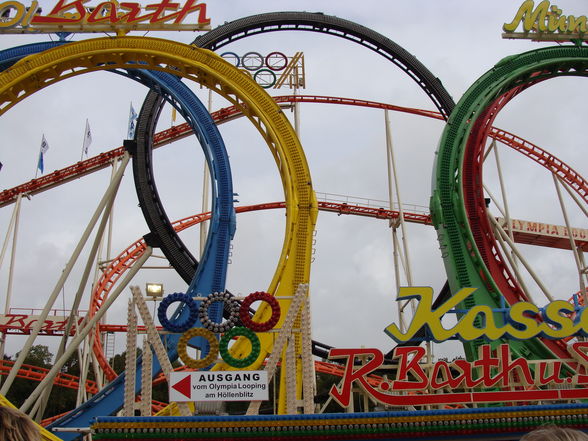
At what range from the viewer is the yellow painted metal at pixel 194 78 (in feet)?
37.7

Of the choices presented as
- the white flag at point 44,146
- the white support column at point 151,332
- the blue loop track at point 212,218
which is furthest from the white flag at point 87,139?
the white support column at point 151,332

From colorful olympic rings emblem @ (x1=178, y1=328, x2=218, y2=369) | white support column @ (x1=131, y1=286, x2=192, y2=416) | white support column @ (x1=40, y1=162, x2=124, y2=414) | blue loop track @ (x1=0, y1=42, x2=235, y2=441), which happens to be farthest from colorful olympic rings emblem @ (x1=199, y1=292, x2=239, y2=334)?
white support column @ (x1=40, y1=162, x2=124, y2=414)

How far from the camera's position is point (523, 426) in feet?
25.3

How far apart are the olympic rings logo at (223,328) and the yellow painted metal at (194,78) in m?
2.93

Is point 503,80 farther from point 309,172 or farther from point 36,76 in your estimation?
point 36,76

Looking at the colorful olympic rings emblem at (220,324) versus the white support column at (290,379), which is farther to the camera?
the colorful olympic rings emblem at (220,324)

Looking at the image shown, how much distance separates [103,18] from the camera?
42.8 ft

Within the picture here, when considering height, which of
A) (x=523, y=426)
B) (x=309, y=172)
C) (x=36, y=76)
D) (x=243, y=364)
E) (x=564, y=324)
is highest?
(x=36, y=76)

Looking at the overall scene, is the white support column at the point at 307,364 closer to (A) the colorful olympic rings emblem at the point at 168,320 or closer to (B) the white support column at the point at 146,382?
(A) the colorful olympic rings emblem at the point at 168,320

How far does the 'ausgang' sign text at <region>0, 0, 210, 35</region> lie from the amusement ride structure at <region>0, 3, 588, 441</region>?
0.51 meters

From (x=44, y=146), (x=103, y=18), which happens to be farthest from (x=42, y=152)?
(x=103, y=18)

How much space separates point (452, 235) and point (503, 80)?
150 inches

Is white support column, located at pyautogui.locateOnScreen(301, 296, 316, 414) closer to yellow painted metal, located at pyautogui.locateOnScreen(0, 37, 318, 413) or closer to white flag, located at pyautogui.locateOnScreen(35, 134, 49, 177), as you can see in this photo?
yellow painted metal, located at pyautogui.locateOnScreen(0, 37, 318, 413)

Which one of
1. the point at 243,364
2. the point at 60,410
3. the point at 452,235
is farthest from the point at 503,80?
the point at 60,410
